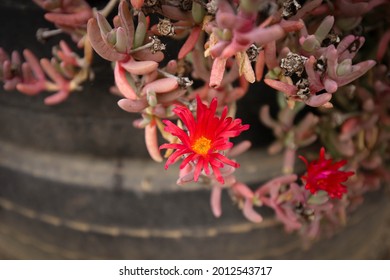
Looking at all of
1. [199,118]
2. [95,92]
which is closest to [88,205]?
[95,92]

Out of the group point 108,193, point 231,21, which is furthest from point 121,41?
point 108,193

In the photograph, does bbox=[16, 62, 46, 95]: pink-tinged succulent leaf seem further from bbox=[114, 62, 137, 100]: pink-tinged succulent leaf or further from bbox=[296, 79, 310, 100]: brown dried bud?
bbox=[296, 79, 310, 100]: brown dried bud

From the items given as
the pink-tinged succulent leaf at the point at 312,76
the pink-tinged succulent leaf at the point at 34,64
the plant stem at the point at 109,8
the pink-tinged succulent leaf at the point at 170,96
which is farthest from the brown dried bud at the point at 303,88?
the pink-tinged succulent leaf at the point at 34,64

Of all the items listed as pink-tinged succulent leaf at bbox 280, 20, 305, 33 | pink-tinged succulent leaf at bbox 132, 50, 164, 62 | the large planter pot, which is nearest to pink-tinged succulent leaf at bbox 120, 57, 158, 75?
pink-tinged succulent leaf at bbox 132, 50, 164, 62

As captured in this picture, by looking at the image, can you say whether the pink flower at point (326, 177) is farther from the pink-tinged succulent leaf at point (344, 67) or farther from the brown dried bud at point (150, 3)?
the brown dried bud at point (150, 3)

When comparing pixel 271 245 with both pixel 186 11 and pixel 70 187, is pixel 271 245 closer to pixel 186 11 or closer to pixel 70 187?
pixel 70 187

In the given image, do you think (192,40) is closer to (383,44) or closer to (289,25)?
(289,25)
